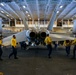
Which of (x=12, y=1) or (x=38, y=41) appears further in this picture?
(x=12, y=1)

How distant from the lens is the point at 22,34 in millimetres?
17453

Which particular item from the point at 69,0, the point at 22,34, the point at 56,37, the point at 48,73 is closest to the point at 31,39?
the point at 22,34

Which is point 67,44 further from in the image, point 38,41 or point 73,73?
point 73,73

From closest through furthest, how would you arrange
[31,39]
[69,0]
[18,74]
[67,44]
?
[18,74] < [67,44] < [31,39] < [69,0]

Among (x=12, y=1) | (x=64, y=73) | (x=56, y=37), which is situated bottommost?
(x=64, y=73)

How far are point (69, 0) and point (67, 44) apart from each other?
20821mm

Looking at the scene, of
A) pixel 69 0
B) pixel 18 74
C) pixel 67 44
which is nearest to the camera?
pixel 18 74

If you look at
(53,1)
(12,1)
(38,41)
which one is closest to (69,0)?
(53,1)

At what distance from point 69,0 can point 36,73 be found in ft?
91.5

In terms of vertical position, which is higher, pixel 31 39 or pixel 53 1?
pixel 53 1

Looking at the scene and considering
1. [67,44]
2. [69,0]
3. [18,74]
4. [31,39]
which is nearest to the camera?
[18,74]

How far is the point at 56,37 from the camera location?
57.4 feet

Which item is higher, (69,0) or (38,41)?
(69,0)

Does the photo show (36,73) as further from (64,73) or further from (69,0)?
(69,0)
